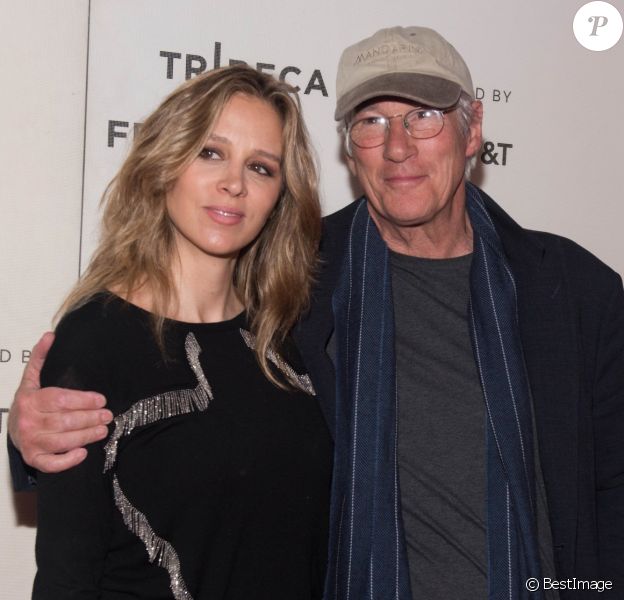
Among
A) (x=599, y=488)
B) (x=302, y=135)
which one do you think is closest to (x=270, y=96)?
(x=302, y=135)

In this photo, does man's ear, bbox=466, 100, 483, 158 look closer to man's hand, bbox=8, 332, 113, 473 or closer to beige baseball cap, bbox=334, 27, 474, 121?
beige baseball cap, bbox=334, 27, 474, 121

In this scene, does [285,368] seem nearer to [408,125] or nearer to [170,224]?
[170,224]

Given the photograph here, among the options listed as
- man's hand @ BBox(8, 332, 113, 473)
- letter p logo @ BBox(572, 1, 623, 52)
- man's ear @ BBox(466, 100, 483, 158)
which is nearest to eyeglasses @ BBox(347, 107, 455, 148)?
man's ear @ BBox(466, 100, 483, 158)

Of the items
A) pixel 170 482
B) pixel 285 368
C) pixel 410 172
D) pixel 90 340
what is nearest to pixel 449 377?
pixel 285 368

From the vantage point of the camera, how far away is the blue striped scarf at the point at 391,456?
201 centimetres

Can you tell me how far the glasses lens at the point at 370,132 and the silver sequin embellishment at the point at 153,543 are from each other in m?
1.03

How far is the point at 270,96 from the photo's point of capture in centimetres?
204

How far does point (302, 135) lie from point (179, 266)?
1.46ft

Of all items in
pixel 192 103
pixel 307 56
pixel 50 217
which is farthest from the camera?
pixel 307 56

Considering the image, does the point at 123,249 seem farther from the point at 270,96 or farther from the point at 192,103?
the point at 270,96

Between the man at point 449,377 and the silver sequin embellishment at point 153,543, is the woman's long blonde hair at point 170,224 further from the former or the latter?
the silver sequin embellishment at point 153,543

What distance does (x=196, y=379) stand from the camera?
6.08ft

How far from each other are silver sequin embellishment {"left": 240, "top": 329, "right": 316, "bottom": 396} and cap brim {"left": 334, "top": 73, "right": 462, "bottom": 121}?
24.7 inches

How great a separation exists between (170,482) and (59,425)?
24 centimetres
